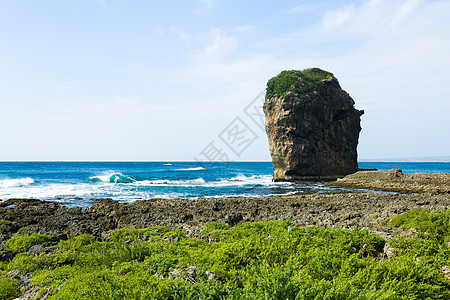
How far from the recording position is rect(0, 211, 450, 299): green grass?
416cm

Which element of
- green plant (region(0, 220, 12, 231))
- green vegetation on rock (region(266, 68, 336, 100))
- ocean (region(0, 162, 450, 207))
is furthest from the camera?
green vegetation on rock (region(266, 68, 336, 100))

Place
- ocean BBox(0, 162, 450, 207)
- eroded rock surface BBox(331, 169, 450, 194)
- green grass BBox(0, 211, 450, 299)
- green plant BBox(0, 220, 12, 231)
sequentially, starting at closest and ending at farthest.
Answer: green grass BBox(0, 211, 450, 299)
green plant BBox(0, 220, 12, 231)
ocean BBox(0, 162, 450, 207)
eroded rock surface BBox(331, 169, 450, 194)

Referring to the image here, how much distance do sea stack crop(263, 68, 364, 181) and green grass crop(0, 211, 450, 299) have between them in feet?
127

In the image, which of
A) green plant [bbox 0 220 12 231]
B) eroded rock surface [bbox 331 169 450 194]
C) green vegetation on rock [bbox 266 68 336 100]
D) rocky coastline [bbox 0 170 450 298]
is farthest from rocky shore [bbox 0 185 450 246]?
green vegetation on rock [bbox 266 68 336 100]

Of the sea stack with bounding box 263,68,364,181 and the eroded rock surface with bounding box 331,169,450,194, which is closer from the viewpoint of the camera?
the eroded rock surface with bounding box 331,169,450,194

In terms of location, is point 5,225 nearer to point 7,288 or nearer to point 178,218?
point 178,218

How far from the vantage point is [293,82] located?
160 feet

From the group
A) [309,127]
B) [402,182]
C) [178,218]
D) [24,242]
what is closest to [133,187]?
[178,218]

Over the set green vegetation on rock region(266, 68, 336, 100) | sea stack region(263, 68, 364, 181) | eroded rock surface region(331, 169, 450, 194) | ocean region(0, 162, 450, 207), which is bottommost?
ocean region(0, 162, 450, 207)

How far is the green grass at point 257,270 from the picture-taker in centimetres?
416

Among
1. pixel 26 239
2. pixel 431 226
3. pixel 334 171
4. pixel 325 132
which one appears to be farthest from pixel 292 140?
pixel 26 239

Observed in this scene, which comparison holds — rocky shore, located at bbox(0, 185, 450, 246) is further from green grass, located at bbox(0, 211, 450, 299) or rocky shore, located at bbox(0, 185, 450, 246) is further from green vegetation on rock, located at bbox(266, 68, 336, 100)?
green vegetation on rock, located at bbox(266, 68, 336, 100)

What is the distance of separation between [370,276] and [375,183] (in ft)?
125

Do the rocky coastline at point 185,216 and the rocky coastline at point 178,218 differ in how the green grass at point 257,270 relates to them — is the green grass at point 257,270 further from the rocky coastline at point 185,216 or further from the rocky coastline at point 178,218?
the rocky coastline at point 185,216
